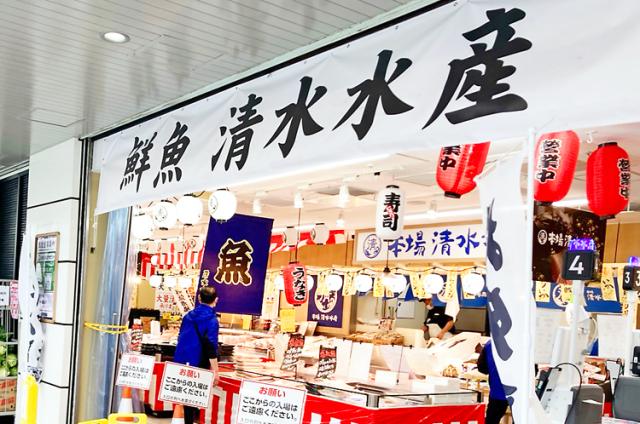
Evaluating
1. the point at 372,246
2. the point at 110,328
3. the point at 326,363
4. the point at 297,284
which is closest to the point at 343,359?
the point at 326,363

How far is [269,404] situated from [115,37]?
2.65m

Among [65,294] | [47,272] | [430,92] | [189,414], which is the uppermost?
[430,92]

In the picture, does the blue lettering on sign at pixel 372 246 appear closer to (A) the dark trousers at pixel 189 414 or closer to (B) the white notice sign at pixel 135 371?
(A) the dark trousers at pixel 189 414

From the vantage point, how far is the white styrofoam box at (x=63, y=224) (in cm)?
679

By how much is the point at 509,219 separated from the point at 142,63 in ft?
9.86

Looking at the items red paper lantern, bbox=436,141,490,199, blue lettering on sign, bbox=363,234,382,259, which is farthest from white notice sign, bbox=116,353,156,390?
blue lettering on sign, bbox=363,234,382,259

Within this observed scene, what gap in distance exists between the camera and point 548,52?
2.80 meters

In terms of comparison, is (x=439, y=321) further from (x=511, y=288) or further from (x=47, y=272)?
(x=511, y=288)

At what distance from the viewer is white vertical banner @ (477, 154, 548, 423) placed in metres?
2.62

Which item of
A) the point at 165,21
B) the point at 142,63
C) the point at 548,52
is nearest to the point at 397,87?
the point at 548,52

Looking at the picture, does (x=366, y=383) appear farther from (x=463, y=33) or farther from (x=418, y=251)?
(x=418, y=251)

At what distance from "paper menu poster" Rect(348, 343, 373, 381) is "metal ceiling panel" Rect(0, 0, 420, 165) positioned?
3801mm

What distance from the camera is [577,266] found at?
536cm

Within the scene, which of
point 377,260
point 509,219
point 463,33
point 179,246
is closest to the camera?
point 509,219
